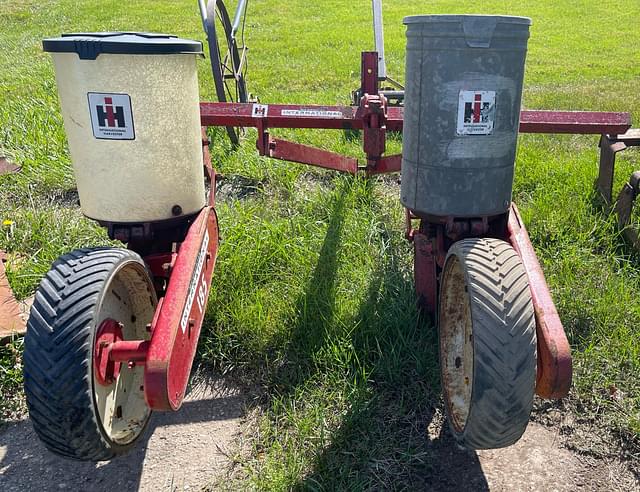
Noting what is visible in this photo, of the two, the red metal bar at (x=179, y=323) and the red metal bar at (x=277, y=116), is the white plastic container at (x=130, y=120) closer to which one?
the red metal bar at (x=179, y=323)

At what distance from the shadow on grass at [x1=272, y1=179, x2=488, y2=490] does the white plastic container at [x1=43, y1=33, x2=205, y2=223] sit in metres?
0.91

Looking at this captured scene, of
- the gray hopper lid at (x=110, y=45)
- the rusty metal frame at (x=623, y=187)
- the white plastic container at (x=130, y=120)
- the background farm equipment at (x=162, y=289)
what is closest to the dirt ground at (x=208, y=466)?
the background farm equipment at (x=162, y=289)

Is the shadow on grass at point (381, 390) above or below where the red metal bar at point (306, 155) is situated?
below

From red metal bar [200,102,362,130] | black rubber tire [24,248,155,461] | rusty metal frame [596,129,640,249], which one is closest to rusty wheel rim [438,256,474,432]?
black rubber tire [24,248,155,461]

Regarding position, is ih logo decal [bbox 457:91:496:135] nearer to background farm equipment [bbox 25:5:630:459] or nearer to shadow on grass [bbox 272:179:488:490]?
background farm equipment [bbox 25:5:630:459]

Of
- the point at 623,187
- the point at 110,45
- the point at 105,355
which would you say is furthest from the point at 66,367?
the point at 623,187

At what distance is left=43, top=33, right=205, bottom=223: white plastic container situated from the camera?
2.23 metres

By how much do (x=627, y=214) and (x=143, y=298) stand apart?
2915mm

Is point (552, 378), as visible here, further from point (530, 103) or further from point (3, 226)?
point (530, 103)

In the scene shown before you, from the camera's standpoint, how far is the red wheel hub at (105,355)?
2023mm

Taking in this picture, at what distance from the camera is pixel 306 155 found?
3.86 meters

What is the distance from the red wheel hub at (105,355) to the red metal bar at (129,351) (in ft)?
0.07

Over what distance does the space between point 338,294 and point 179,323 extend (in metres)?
1.26

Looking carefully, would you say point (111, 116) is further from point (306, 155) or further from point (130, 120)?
point (306, 155)
